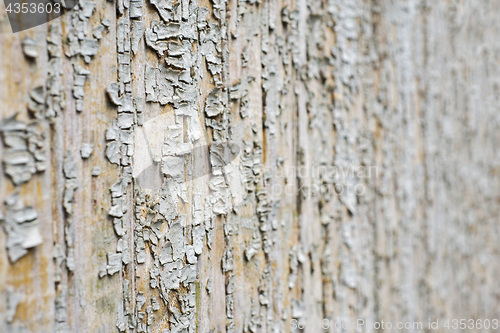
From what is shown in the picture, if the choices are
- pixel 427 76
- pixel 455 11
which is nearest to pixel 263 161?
pixel 427 76

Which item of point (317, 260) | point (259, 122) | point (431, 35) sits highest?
point (431, 35)

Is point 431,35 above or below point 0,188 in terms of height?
above

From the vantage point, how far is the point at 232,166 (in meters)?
0.60

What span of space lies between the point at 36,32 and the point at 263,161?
372 millimetres

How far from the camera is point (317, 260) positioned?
2.42 feet

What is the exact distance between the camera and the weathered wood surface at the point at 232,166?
42 cm

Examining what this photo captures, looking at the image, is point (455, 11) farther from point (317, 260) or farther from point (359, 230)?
point (317, 260)

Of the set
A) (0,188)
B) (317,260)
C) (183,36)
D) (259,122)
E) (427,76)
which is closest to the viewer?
(0,188)

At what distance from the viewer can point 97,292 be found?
464 millimetres

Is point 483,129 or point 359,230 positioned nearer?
point 359,230

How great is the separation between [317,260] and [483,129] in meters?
0.80

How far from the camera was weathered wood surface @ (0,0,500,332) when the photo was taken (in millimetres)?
421

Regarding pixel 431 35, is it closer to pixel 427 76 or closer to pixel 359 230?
pixel 427 76

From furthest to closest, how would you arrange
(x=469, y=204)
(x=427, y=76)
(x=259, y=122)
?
(x=469, y=204)
(x=427, y=76)
(x=259, y=122)
